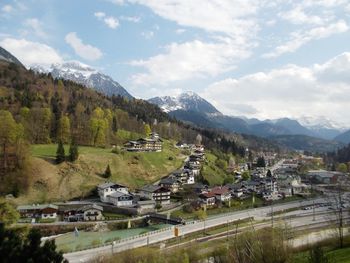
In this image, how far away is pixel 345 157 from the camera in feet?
609

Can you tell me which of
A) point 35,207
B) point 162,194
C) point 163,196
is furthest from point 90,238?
point 163,196

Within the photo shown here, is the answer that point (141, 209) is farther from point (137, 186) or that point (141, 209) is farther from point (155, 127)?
point (155, 127)

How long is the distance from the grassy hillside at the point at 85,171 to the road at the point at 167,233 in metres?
22.2

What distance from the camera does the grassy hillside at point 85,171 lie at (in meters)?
66.2

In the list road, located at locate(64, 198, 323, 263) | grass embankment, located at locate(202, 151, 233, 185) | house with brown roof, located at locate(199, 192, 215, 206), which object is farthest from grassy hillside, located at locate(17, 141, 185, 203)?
road, located at locate(64, 198, 323, 263)

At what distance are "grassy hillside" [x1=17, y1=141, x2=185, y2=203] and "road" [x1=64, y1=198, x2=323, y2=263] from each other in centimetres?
2216

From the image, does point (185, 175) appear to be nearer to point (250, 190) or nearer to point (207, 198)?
point (207, 198)

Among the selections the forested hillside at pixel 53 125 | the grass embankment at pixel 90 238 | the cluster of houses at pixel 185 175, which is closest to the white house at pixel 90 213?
the grass embankment at pixel 90 238

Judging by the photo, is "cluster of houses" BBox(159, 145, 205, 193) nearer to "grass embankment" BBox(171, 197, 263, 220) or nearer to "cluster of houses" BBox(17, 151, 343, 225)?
"cluster of houses" BBox(17, 151, 343, 225)

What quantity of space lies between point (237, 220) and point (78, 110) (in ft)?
190

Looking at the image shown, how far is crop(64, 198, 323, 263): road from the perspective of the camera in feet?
134

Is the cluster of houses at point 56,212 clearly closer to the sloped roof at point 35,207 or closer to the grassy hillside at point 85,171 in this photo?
the sloped roof at point 35,207

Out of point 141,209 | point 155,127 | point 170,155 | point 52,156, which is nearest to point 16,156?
point 52,156

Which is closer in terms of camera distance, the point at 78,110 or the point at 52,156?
the point at 52,156
